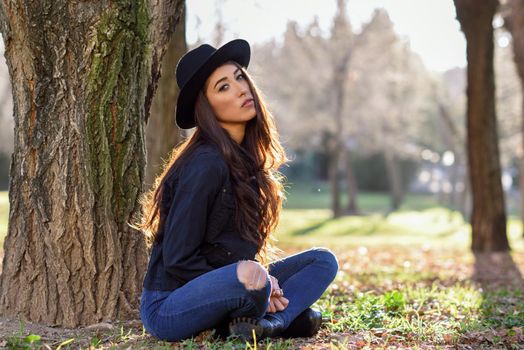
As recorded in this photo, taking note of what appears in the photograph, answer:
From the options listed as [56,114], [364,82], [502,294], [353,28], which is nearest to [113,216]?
[56,114]

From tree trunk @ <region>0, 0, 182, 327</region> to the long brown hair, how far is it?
56 cm

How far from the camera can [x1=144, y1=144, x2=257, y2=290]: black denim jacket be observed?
384 centimetres

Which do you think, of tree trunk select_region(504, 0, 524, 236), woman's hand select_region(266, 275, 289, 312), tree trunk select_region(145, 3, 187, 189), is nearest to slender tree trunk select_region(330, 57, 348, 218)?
tree trunk select_region(504, 0, 524, 236)

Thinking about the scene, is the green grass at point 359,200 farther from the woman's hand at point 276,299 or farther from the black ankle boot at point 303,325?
the woman's hand at point 276,299

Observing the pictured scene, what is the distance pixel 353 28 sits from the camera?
1182 inches

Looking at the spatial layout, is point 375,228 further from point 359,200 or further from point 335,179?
point 359,200

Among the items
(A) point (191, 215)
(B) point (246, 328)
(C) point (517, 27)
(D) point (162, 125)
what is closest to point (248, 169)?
(A) point (191, 215)

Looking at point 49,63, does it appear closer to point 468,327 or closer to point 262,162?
point 262,162

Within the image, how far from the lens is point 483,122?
40.4 feet

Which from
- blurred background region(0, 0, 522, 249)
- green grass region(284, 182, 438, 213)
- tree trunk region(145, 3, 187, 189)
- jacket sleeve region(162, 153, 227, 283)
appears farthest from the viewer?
green grass region(284, 182, 438, 213)

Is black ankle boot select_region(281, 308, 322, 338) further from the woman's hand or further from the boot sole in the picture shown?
the boot sole

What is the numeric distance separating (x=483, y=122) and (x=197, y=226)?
950 centimetres

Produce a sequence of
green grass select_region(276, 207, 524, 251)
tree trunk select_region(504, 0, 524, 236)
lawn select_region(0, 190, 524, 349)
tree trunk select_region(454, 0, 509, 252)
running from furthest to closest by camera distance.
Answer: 1. green grass select_region(276, 207, 524, 251)
2. tree trunk select_region(504, 0, 524, 236)
3. tree trunk select_region(454, 0, 509, 252)
4. lawn select_region(0, 190, 524, 349)

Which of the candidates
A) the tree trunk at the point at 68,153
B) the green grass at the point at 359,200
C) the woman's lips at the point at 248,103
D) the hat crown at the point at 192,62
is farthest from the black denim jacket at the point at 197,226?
the green grass at the point at 359,200
